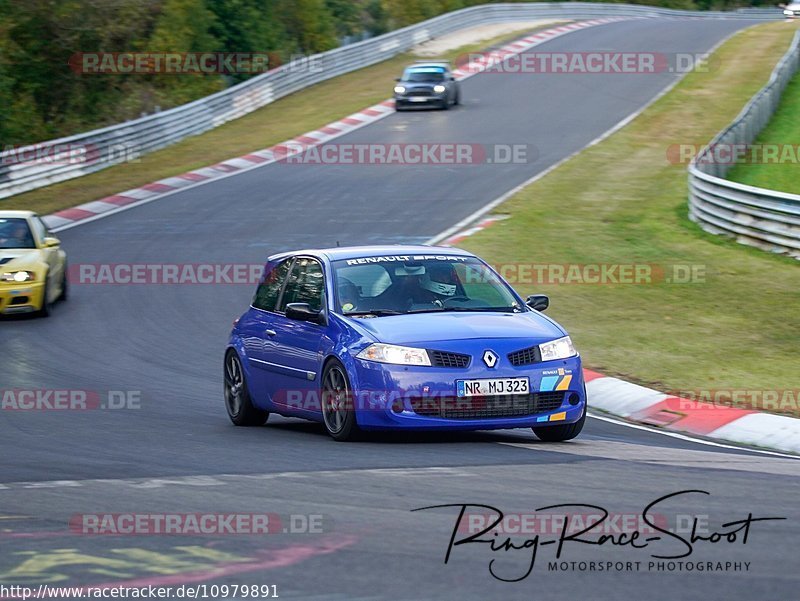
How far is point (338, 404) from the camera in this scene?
9.84m

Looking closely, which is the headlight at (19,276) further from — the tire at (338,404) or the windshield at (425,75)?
the windshield at (425,75)

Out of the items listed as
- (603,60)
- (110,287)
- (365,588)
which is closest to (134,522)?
(365,588)

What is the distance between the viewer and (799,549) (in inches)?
240

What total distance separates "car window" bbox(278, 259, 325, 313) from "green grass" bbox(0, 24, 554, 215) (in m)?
18.2

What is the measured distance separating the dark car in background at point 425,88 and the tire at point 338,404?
32.6 meters

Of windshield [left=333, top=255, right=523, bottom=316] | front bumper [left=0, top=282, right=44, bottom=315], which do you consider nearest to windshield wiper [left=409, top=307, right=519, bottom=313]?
windshield [left=333, top=255, right=523, bottom=316]

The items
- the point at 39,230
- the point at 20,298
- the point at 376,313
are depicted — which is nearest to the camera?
the point at 376,313

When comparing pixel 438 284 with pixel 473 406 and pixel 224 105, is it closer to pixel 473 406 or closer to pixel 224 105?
pixel 473 406

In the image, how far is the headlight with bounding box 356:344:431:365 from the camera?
9492 mm

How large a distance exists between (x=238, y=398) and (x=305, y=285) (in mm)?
1266

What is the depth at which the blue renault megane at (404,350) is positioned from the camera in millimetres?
9469

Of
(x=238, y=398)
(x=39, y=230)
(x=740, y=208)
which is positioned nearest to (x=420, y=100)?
(x=740, y=208)

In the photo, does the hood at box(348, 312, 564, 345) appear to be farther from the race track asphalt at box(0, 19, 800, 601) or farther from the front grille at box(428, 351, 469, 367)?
the race track asphalt at box(0, 19, 800, 601)

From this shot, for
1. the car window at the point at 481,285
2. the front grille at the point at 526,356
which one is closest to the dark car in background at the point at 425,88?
the car window at the point at 481,285
